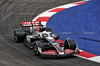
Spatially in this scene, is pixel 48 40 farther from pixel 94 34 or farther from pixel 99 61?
pixel 94 34

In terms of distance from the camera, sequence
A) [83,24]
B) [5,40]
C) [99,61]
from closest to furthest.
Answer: [99,61]
[5,40]
[83,24]

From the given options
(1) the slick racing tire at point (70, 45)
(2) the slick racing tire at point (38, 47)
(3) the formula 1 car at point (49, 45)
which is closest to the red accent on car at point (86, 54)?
(3) the formula 1 car at point (49, 45)

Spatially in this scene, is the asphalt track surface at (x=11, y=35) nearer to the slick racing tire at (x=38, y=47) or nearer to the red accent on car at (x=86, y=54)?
the slick racing tire at (x=38, y=47)

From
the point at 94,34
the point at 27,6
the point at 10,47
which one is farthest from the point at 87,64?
the point at 27,6

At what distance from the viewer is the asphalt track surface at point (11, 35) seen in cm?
875

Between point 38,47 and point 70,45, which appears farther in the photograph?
point 70,45

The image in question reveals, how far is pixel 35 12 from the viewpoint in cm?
2103

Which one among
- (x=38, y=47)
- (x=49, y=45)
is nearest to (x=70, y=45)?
(x=49, y=45)

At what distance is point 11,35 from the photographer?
14.8 metres

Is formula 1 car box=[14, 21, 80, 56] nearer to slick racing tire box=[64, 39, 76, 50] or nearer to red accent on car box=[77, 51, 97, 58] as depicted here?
slick racing tire box=[64, 39, 76, 50]

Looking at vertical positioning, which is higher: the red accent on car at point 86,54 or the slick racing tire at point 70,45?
the slick racing tire at point 70,45

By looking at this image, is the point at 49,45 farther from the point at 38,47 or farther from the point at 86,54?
the point at 86,54

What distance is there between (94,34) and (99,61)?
17.8 feet

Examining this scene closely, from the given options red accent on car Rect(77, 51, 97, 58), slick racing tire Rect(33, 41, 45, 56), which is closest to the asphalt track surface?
slick racing tire Rect(33, 41, 45, 56)
